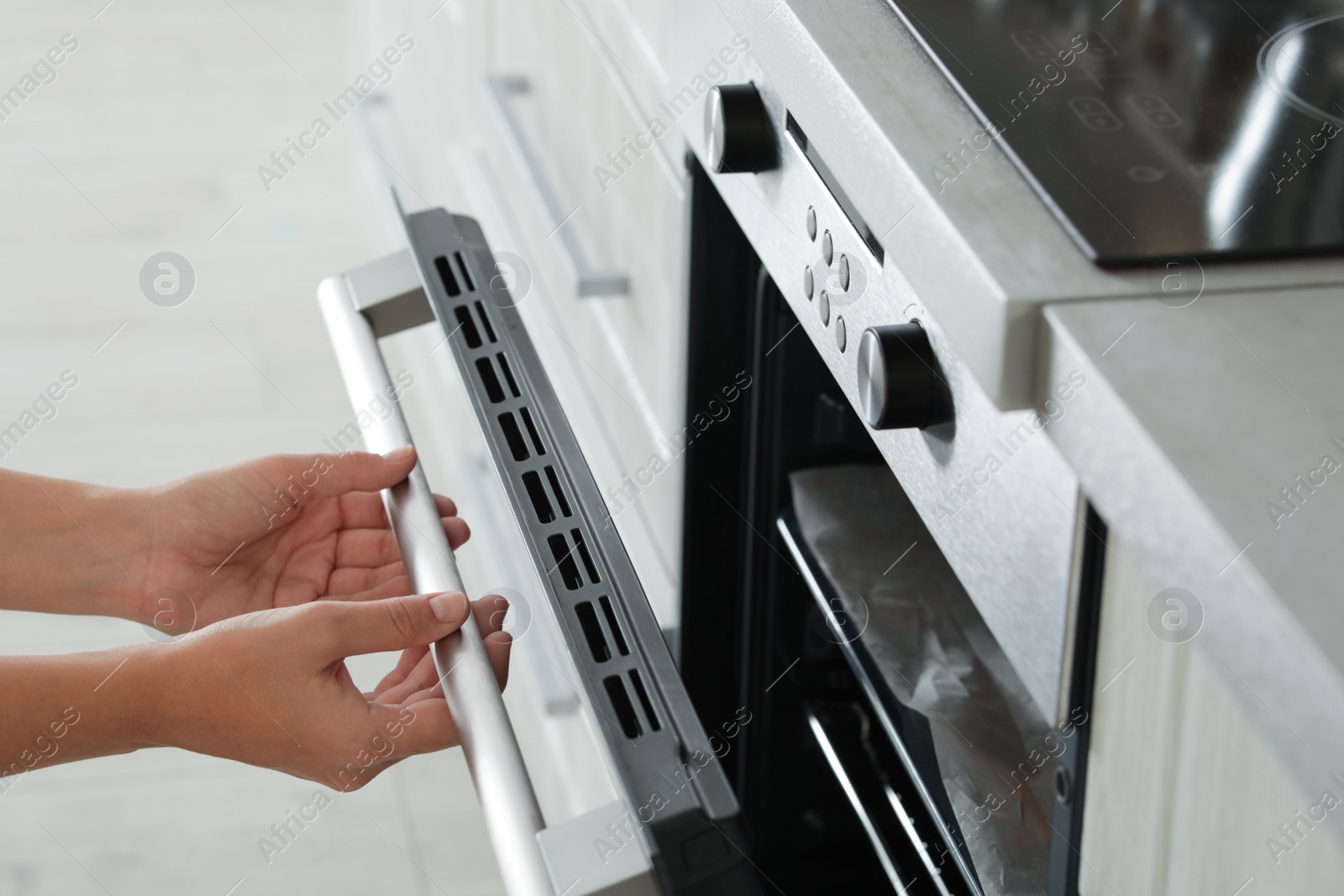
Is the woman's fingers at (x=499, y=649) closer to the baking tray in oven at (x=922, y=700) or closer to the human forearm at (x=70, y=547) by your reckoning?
the baking tray in oven at (x=922, y=700)

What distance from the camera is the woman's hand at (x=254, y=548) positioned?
3.06 ft

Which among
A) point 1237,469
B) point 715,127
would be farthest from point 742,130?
point 1237,469

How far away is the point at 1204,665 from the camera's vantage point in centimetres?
34

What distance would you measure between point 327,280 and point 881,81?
408 mm

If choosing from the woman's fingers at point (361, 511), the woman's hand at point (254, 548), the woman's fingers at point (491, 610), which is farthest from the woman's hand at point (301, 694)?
the woman's fingers at point (361, 511)

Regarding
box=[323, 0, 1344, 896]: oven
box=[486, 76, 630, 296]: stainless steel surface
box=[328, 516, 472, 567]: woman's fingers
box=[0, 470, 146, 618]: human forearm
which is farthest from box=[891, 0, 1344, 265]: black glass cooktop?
box=[0, 470, 146, 618]: human forearm

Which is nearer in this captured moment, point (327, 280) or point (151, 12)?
point (327, 280)

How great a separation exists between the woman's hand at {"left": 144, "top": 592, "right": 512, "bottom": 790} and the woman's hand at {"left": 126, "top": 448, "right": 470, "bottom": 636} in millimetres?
190

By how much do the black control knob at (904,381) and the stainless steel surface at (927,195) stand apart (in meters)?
0.03

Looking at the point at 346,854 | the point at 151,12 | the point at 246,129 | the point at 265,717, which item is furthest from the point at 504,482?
the point at 151,12

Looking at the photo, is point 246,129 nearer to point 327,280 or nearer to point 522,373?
point 327,280

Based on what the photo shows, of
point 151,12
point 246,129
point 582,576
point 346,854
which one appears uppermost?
point 151,12

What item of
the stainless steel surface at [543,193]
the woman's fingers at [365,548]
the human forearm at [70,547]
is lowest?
the woman's fingers at [365,548]

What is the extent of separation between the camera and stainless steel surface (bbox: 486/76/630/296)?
3.24 feet
